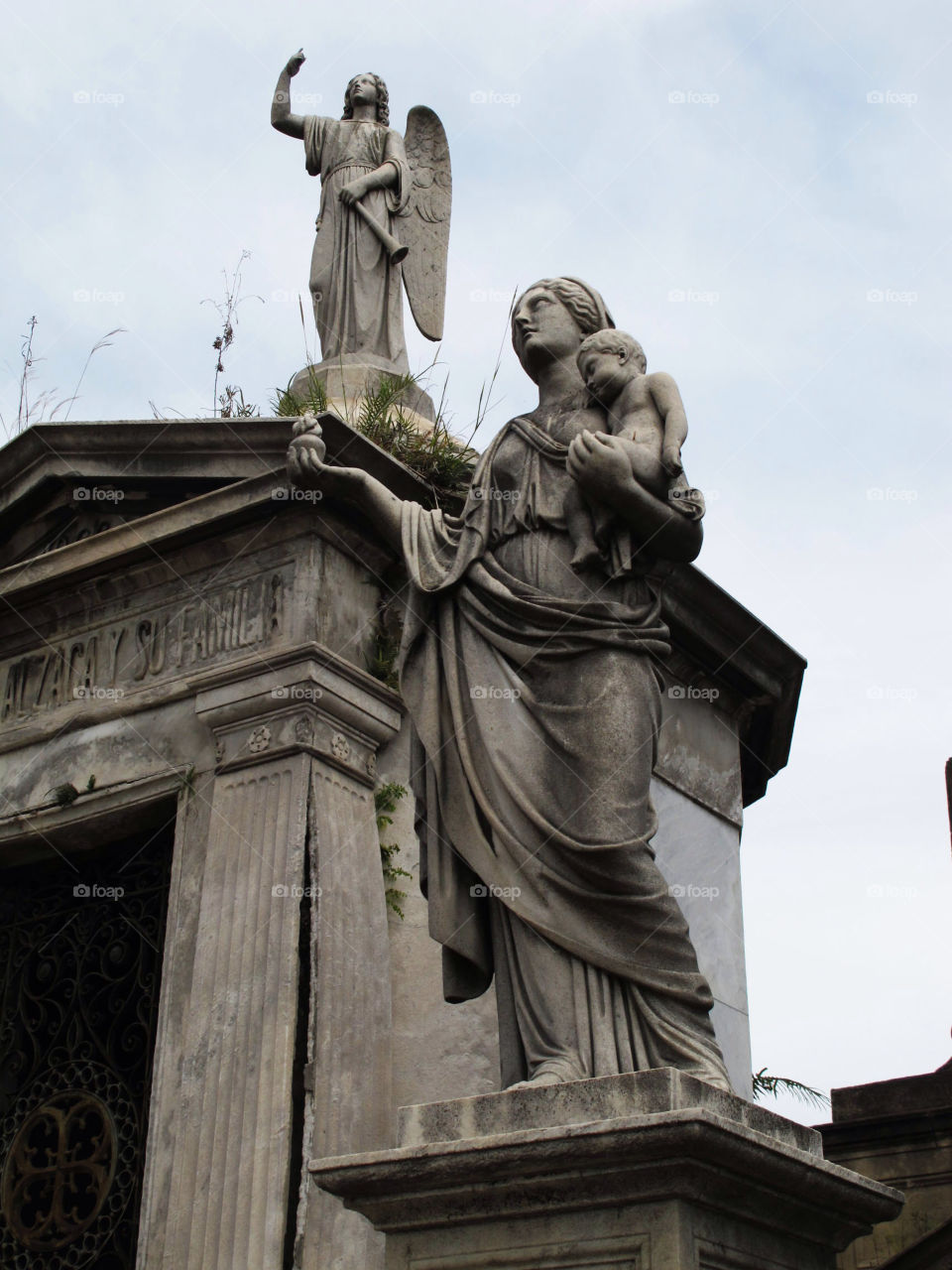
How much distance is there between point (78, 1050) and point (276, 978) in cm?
173

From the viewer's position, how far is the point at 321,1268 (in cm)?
595

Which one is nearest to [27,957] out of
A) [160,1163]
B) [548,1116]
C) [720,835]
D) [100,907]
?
[100,907]

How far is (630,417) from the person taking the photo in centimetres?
554

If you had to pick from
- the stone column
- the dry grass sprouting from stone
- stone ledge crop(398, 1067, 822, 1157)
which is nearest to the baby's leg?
stone ledge crop(398, 1067, 822, 1157)

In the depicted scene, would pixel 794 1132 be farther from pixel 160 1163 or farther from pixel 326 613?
pixel 326 613

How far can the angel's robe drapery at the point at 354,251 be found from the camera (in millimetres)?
9602

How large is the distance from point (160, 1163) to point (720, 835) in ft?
12.1

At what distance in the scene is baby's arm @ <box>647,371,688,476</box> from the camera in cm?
529
